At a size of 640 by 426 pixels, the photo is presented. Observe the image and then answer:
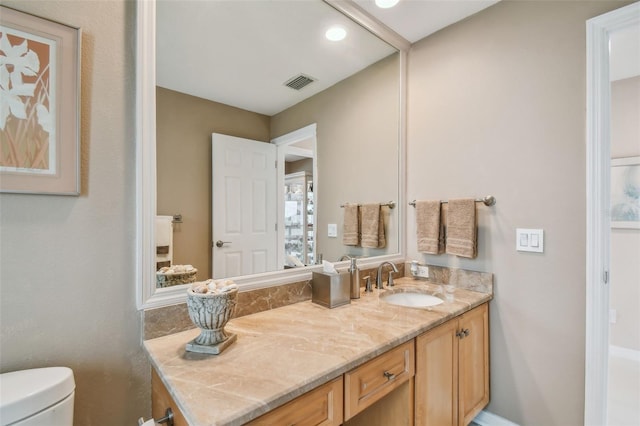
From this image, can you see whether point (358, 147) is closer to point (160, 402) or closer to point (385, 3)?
point (385, 3)

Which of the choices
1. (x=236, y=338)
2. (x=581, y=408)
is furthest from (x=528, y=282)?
(x=236, y=338)

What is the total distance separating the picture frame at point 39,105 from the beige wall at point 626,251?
396 centimetres

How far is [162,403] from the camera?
97 cm

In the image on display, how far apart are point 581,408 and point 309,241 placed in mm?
1577

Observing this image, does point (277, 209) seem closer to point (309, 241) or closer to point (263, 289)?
point (309, 241)

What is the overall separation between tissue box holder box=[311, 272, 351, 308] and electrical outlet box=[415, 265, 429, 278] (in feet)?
2.37

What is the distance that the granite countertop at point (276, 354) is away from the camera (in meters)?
0.73

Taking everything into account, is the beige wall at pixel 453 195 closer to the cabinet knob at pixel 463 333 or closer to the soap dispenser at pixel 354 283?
the cabinet knob at pixel 463 333

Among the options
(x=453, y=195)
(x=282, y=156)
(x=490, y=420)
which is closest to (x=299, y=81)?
(x=282, y=156)

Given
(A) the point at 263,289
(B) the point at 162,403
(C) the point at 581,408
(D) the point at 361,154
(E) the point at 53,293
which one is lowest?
(C) the point at 581,408

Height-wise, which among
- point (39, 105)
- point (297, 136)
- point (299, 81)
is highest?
point (299, 81)

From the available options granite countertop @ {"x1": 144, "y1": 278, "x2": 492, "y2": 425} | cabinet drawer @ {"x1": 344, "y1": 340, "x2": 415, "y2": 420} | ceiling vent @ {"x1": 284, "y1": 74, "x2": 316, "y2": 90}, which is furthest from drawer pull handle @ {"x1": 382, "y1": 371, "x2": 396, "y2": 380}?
ceiling vent @ {"x1": 284, "y1": 74, "x2": 316, "y2": 90}

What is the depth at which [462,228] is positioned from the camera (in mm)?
1748

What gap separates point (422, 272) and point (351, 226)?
58 centimetres
